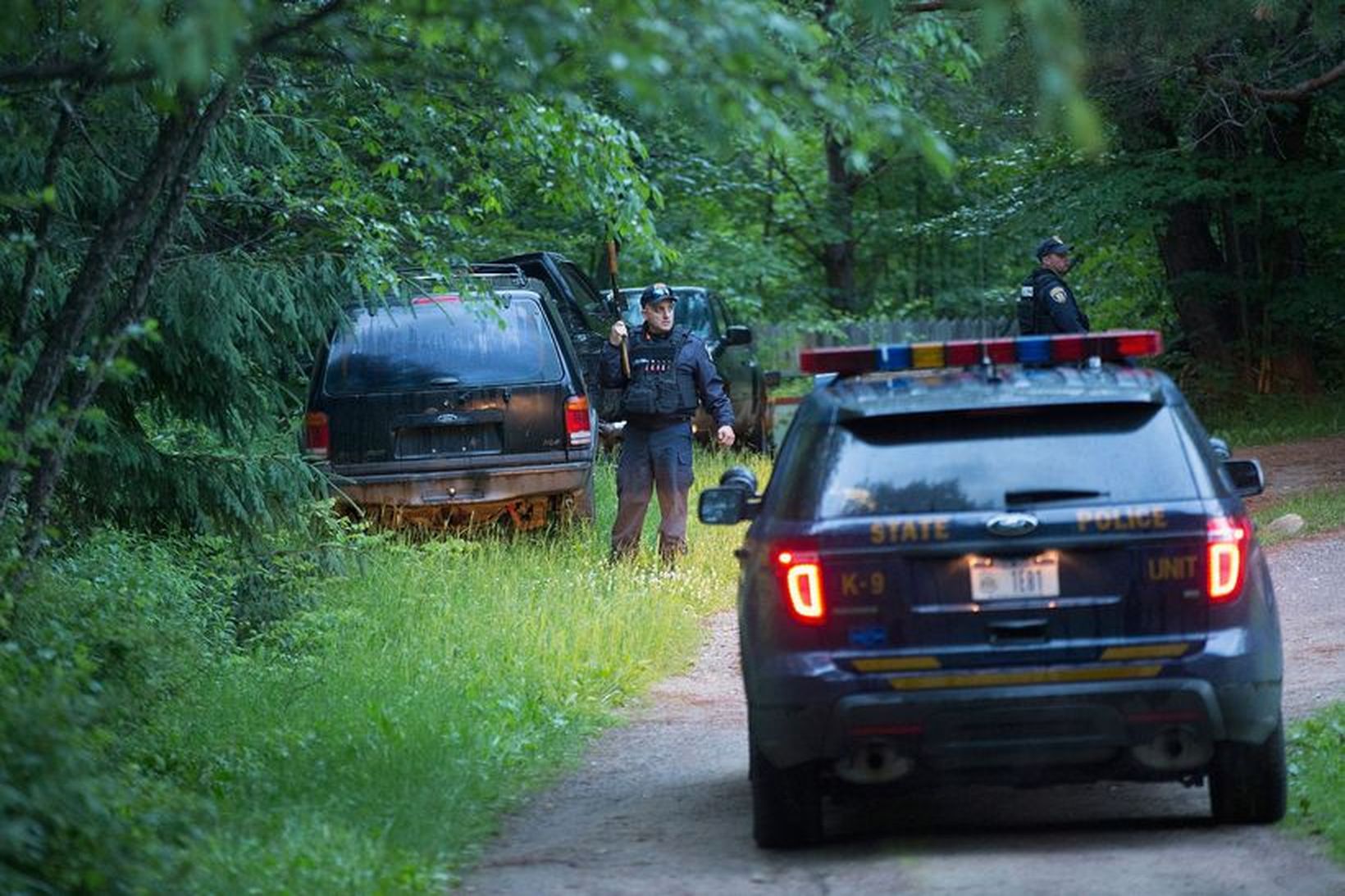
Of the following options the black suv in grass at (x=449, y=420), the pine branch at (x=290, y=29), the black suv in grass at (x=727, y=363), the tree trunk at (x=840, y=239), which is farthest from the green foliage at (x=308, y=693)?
the tree trunk at (x=840, y=239)

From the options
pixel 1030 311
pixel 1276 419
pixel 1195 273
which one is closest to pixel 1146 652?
pixel 1030 311

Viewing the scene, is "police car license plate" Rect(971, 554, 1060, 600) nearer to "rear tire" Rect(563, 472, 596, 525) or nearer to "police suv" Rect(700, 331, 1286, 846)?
"police suv" Rect(700, 331, 1286, 846)

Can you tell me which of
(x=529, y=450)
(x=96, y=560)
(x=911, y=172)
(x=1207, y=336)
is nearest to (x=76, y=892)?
(x=96, y=560)

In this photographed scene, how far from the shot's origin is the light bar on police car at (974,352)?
792 centimetres

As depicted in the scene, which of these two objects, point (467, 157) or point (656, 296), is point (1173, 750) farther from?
point (656, 296)

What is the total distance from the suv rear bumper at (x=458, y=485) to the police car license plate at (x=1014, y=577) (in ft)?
27.5

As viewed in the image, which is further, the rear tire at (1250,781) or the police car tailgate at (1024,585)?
the rear tire at (1250,781)

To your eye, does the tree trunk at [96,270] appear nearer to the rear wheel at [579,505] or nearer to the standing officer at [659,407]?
the standing officer at [659,407]

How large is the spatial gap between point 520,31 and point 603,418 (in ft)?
38.2

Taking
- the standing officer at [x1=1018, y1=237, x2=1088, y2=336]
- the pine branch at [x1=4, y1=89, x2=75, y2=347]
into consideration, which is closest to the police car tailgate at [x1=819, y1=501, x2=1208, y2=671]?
the pine branch at [x1=4, y1=89, x2=75, y2=347]

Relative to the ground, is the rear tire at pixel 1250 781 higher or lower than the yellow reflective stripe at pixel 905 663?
lower

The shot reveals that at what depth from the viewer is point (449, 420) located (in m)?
15.2

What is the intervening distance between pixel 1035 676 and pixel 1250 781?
40.3 inches

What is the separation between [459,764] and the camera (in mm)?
9000
